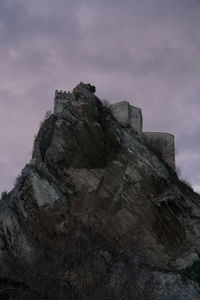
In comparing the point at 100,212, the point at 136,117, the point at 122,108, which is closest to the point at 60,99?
the point at 122,108

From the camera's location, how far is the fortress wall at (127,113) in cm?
3195

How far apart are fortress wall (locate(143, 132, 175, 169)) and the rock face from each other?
6067mm

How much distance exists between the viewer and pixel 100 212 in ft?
74.8

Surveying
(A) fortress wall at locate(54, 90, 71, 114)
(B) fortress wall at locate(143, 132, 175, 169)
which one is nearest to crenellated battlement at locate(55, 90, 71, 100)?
(A) fortress wall at locate(54, 90, 71, 114)

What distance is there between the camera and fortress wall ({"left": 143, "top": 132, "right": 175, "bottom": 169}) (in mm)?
31438

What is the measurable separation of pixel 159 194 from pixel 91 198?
11.6 ft

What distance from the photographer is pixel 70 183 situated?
76.9 ft

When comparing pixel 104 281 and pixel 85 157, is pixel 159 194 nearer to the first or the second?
pixel 85 157

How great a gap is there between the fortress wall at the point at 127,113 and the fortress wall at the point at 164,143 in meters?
0.94

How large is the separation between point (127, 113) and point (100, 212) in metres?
11.2

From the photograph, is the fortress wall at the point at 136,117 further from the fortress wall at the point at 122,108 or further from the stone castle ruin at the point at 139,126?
the fortress wall at the point at 122,108

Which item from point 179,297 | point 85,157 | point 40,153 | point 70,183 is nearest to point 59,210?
point 70,183

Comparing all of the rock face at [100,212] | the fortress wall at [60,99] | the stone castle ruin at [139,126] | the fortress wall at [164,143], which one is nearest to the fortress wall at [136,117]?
the stone castle ruin at [139,126]

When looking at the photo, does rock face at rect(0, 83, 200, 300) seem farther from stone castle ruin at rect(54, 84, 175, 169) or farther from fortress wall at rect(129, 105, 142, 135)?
fortress wall at rect(129, 105, 142, 135)
